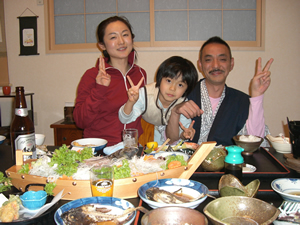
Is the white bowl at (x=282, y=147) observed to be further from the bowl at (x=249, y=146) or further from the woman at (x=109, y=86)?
the woman at (x=109, y=86)

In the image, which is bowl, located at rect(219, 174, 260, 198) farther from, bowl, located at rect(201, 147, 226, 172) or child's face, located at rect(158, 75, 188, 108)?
child's face, located at rect(158, 75, 188, 108)

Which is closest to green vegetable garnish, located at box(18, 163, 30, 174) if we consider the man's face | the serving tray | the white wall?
the serving tray

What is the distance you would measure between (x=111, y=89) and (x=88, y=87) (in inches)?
8.2

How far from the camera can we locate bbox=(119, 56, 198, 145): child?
1.92 metres

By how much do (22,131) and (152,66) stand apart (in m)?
2.61

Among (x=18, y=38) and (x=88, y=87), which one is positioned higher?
(x=18, y=38)

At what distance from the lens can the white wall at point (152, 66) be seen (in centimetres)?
350

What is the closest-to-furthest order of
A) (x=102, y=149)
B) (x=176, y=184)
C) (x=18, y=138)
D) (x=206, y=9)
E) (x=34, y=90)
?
1. (x=176, y=184)
2. (x=18, y=138)
3. (x=102, y=149)
4. (x=206, y=9)
5. (x=34, y=90)

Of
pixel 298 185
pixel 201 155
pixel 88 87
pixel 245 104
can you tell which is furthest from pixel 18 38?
pixel 298 185

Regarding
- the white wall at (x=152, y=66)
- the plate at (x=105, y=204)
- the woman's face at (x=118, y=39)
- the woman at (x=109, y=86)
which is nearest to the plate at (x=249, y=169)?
the plate at (x=105, y=204)

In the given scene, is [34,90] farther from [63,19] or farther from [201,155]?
[201,155]

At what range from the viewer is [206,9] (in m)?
3.51

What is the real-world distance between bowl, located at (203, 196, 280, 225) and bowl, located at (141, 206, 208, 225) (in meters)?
0.03

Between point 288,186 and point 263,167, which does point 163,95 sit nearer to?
point 263,167
